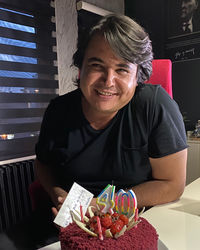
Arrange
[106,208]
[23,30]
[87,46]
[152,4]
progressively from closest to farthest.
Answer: [106,208]
[87,46]
[23,30]
[152,4]

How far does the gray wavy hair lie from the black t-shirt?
0.15 m

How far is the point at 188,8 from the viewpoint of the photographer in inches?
87.1

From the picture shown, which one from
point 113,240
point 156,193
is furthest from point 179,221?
point 113,240

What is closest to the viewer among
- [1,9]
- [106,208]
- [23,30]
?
[106,208]

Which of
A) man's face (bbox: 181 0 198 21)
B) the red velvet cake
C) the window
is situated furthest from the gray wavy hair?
man's face (bbox: 181 0 198 21)

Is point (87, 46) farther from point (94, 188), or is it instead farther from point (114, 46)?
point (94, 188)

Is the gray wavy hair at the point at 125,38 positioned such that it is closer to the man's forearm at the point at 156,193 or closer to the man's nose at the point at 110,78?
the man's nose at the point at 110,78

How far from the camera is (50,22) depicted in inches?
89.0

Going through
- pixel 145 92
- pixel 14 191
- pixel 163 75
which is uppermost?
pixel 163 75

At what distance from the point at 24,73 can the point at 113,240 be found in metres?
1.98

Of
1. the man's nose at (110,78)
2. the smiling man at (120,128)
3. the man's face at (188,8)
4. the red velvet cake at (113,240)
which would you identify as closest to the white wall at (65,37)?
the man's face at (188,8)

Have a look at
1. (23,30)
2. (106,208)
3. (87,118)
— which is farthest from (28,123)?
(106,208)

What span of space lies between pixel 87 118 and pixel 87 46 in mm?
287

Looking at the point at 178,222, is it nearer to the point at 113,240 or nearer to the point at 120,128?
the point at 113,240
